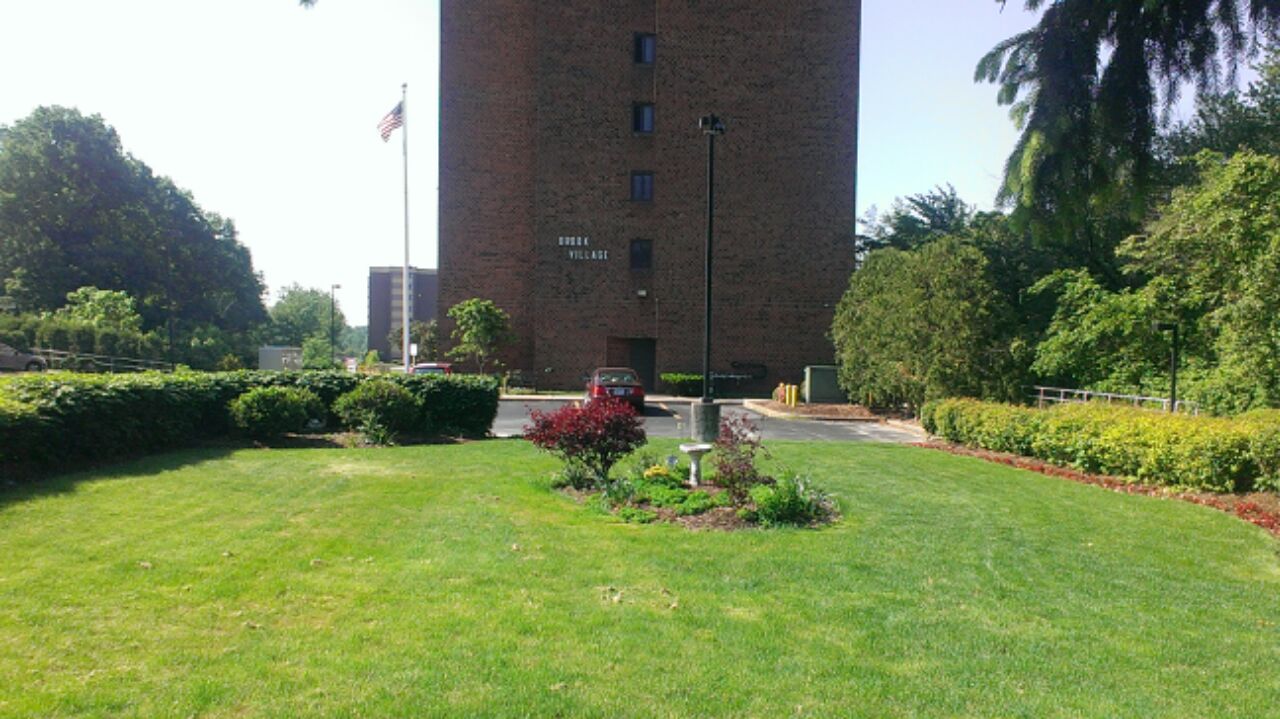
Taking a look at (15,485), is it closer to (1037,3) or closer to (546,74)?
(1037,3)

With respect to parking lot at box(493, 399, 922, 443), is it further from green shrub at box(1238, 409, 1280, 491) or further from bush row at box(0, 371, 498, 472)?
green shrub at box(1238, 409, 1280, 491)

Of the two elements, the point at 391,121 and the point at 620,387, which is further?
the point at 391,121

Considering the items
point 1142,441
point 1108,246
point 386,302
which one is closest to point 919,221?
point 1108,246

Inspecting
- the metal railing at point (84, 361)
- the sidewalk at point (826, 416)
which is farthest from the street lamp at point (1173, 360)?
the metal railing at point (84, 361)

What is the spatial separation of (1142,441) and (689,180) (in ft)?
89.0

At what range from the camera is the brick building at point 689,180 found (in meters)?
36.3

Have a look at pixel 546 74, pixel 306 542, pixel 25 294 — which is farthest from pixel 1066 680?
pixel 25 294

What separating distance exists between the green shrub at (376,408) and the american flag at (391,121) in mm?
16912

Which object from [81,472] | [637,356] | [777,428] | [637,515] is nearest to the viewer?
[637,515]

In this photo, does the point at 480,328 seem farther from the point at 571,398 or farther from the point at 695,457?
the point at 695,457

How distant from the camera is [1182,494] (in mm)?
10625

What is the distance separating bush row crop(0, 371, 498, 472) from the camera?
30.3 ft

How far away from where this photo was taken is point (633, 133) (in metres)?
36.8

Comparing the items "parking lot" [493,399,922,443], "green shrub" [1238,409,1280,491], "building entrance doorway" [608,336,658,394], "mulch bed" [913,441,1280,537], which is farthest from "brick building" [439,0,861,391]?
"green shrub" [1238,409,1280,491]
